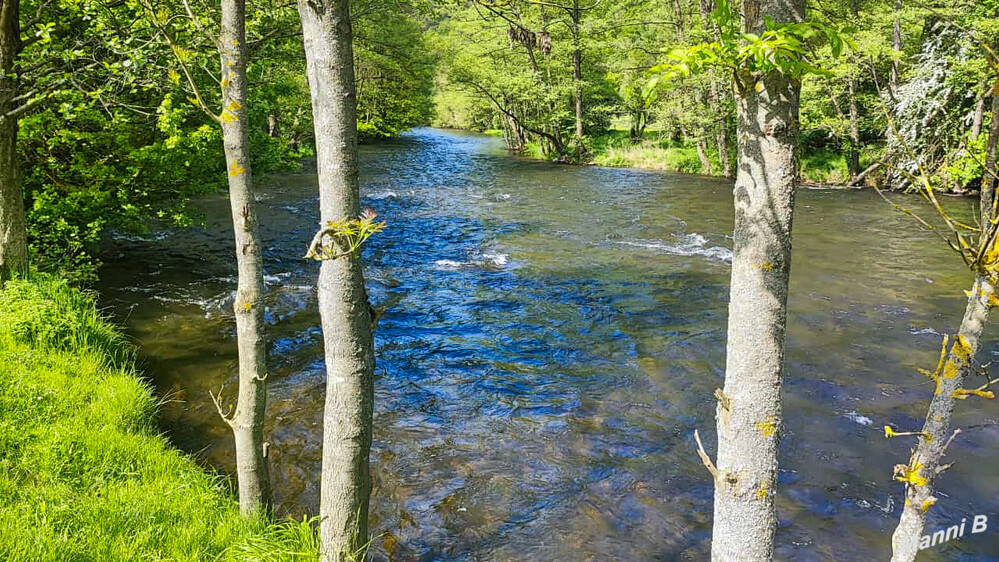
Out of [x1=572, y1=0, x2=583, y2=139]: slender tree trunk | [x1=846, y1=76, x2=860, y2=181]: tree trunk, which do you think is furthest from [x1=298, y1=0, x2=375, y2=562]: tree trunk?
[x1=572, y1=0, x2=583, y2=139]: slender tree trunk

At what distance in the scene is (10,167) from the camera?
7.30 metres

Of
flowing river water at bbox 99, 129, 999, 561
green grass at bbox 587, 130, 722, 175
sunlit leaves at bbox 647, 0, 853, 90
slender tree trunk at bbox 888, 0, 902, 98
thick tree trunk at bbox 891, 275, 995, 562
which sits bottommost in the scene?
flowing river water at bbox 99, 129, 999, 561

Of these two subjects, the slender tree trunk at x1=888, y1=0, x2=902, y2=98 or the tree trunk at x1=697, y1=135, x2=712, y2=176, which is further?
the tree trunk at x1=697, y1=135, x2=712, y2=176

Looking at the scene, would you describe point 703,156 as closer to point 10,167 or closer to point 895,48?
point 895,48

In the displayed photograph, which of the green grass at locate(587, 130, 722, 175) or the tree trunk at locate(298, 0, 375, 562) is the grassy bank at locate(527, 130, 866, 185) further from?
the tree trunk at locate(298, 0, 375, 562)

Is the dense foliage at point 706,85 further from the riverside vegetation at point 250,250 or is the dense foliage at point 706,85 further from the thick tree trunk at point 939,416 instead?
the thick tree trunk at point 939,416

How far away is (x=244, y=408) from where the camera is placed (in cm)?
412

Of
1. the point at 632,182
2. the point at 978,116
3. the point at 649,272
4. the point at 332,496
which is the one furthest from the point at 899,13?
the point at 332,496

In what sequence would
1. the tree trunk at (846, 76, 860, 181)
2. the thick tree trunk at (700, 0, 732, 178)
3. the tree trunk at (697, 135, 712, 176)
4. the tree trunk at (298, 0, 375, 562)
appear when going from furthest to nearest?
the tree trunk at (697, 135, 712, 176), the thick tree trunk at (700, 0, 732, 178), the tree trunk at (846, 76, 860, 181), the tree trunk at (298, 0, 375, 562)

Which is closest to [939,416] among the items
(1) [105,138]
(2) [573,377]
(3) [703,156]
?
(2) [573,377]

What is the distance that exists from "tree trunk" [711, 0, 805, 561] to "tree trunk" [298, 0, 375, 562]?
1776 millimetres

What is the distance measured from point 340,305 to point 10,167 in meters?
6.78

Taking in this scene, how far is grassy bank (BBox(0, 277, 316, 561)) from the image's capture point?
3717mm

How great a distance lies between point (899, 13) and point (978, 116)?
4257mm
